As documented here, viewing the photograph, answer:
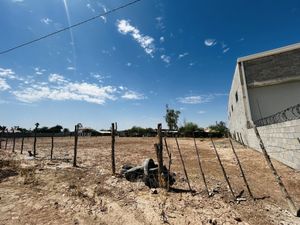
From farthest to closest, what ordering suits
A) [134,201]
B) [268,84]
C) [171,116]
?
[171,116]
[268,84]
[134,201]

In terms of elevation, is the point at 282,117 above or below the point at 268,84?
below

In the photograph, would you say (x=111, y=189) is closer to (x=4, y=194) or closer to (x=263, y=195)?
(x=4, y=194)

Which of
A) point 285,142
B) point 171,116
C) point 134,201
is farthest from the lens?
point 171,116

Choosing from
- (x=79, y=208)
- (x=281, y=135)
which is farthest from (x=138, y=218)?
(x=281, y=135)

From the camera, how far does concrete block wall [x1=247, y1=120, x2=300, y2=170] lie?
755 cm

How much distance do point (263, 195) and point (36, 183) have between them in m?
7.31

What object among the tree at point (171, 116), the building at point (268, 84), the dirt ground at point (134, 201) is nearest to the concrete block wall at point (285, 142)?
the dirt ground at point (134, 201)

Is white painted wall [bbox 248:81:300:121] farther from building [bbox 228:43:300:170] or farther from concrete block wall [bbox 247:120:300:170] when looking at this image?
concrete block wall [bbox 247:120:300:170]

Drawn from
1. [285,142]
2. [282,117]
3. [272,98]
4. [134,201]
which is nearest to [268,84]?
[272,98]

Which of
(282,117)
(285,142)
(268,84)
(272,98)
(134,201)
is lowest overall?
(134,201)

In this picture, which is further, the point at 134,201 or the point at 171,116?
the point at 171,116

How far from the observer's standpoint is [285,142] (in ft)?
28.0

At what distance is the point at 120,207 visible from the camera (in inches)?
182

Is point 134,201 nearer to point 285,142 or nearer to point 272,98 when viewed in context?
point 285,142
